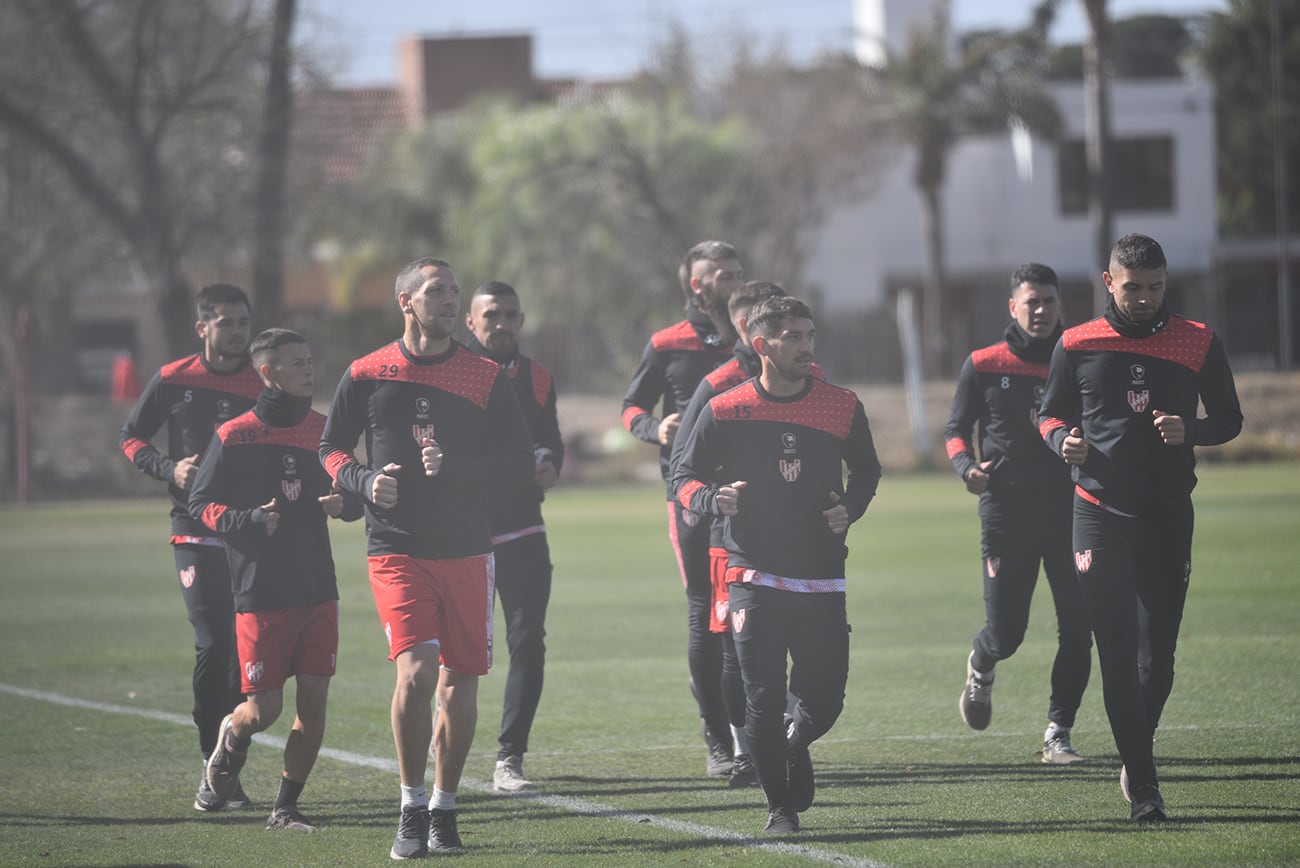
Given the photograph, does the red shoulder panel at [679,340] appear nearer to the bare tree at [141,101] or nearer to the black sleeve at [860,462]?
the black sleeve at [860,462]

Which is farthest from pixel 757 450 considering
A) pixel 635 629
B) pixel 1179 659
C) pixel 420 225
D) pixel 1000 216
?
pixel 1000 216

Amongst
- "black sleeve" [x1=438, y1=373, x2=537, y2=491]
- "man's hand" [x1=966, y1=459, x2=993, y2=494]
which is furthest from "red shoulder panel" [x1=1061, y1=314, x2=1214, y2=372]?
"black sleeve" [x1=438, y1=373, x2=537, y2=491]

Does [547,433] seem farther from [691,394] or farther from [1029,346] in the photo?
[1029,346]

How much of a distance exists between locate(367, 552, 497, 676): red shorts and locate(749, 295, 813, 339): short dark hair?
4.78 feet

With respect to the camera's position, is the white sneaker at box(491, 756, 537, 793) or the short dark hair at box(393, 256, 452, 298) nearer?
the short dark hair at box(393, 256, 452, 298)

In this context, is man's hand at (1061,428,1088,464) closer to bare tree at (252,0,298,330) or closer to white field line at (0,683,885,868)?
white field line at (0,683,885,868)

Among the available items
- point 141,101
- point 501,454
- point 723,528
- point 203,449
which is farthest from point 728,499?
point 141,101

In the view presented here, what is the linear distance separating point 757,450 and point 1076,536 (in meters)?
1.37

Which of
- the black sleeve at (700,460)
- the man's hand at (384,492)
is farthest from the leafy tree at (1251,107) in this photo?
the man's hand at (384,492)

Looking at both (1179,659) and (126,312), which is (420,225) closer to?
(126,312)

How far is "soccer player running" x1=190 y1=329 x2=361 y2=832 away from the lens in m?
7.62

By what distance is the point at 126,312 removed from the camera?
174ft

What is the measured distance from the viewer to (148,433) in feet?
29.2

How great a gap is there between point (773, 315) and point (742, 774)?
95.3 inches
